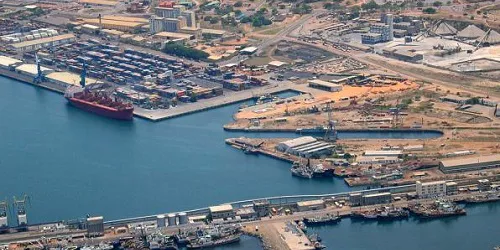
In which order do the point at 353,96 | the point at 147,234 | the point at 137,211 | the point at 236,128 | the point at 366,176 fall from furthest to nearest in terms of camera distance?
the point at 353,96
the point at 236,128
the point at 366,176
the point at 137,211
the point at 147,234

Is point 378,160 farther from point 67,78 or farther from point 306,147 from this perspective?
point 67,78

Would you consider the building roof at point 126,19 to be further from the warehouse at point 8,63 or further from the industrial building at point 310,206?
the industrial building at point 310,206

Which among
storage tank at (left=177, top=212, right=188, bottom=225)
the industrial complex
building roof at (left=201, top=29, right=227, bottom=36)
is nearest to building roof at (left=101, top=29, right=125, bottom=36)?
the industrial complex

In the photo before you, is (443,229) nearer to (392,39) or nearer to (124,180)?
(124,180)

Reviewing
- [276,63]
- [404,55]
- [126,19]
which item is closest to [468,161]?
[404,55]

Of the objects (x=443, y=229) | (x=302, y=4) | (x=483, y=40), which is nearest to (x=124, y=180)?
→ (x=443, y=229)

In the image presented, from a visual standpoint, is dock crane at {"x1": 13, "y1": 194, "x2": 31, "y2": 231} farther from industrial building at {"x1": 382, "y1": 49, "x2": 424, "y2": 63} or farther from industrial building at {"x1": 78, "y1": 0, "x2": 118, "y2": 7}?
industrial building at {"x1": 78, "y1": 0, "x2": 118, "y2": 7}
